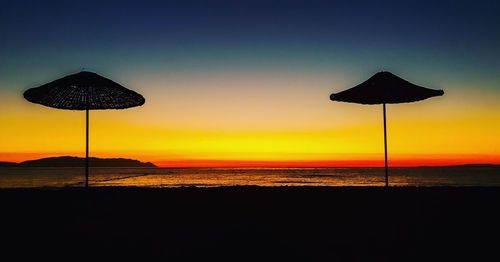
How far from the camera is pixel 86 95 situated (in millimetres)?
7398

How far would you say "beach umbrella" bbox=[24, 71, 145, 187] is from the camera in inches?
272

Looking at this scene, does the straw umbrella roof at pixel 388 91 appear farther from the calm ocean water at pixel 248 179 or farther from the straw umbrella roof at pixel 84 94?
the calm ocean water at pixel 248 179

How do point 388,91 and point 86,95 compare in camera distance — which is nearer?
point 388,91
